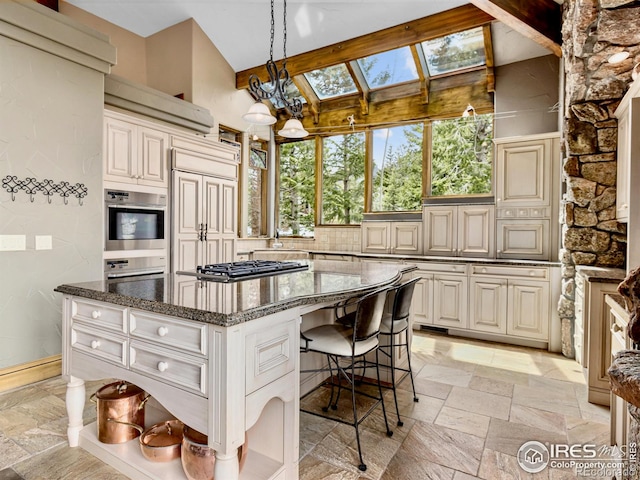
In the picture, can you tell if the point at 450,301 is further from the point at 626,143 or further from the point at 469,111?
the point at 469,111

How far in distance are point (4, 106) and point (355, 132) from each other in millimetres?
4454

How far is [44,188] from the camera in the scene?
2.94m

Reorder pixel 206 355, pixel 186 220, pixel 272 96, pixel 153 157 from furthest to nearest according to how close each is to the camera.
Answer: pixel 186 220 → pixel 153 157 → pixel 272 96 → pixel 206 355

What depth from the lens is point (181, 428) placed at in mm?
2010

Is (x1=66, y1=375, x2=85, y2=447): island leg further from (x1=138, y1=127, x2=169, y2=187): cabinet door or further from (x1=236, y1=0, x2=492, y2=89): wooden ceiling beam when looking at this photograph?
(x1=236, y1=0, x2=492, y2=89): wooden ceiling beam

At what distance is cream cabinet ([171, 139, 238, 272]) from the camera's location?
158 inches

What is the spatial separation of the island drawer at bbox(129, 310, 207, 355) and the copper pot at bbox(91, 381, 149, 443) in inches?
23.5

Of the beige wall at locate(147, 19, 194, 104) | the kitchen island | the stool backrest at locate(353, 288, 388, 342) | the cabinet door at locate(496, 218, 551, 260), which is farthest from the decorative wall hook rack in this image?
the cabinet door at locate(496, 218, 551, 260)

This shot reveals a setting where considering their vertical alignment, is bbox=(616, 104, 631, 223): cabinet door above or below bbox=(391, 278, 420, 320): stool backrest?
above

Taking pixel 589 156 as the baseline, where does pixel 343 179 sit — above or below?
above

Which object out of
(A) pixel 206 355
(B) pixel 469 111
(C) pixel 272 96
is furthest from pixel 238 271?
(B) pixel 469 111

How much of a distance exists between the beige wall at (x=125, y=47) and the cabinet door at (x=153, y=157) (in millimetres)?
1748

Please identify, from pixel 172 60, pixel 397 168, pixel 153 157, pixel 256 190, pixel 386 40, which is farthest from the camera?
pixel 256 190

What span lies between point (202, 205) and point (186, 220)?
291 mm
